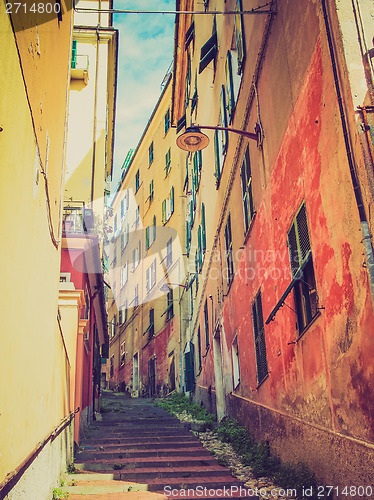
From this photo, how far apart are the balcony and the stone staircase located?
16.6 feet

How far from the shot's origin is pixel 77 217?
1270 centimetres

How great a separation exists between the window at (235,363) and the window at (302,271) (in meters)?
4.55

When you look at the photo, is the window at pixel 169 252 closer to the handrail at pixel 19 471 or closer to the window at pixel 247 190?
the window at pixel 247 190

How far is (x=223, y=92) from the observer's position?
1177 centimetres

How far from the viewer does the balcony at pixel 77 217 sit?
40.1ft

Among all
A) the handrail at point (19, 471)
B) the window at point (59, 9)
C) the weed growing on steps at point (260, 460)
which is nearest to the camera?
the handrail at point (19, 471)

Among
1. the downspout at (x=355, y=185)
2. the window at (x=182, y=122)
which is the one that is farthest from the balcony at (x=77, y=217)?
the window at (x=182, y=122)

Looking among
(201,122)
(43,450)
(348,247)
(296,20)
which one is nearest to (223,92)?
(201,122)

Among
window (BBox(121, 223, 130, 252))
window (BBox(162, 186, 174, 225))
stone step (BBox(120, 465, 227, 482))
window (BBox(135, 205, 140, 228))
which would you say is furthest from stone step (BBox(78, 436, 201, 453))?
window (BBox(121, 223, 130, 252))

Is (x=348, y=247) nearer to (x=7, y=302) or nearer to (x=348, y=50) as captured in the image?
(x=348, y=50)

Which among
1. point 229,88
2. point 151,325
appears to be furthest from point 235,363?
point 151,325

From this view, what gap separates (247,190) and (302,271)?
137 inches

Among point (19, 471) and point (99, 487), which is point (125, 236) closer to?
point (99, 487)

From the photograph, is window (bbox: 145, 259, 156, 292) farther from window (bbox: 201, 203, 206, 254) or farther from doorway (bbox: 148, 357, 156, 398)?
window (bbox: 201, 203, 206, 254)
